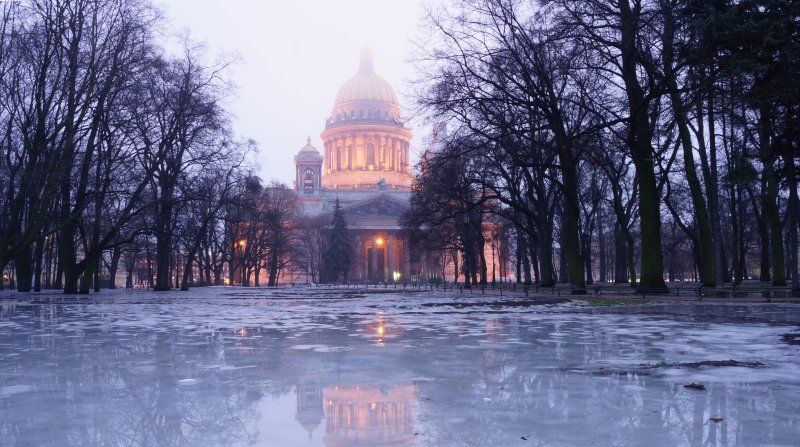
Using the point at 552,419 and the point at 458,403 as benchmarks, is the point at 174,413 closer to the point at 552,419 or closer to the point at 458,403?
the point at 458,403

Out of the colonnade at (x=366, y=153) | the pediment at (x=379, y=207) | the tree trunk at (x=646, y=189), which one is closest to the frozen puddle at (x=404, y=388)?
the tree trunk at (x=646, y=189)

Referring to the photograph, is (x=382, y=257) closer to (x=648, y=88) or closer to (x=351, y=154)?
(x=351, y=154)

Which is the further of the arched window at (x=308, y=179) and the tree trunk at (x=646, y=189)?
the arched window at (x=308, y=179)

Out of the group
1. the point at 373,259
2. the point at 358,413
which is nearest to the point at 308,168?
the point at 373,259

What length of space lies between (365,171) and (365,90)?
2131cm

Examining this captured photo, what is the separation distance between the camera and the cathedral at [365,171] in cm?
11125

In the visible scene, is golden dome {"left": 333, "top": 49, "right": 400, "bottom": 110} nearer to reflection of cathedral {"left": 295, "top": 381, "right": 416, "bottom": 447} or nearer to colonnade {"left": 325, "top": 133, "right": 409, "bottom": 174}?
colonnade {"left": 325, "top": 133, "right": 409, "bottom": 174}

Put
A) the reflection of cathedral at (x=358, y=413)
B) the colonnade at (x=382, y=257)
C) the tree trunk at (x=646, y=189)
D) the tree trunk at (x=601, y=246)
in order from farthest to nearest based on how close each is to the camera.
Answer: the colonnade at (x=382, y=257) → the tree trunk at (x=601, y=246) → the tree trunk at (x=646, y=189) → the reflection of cathedral at (x=358, y=413)

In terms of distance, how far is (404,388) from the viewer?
21.9 ft

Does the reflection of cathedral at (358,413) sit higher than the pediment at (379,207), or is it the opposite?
the pediment at (379,207)

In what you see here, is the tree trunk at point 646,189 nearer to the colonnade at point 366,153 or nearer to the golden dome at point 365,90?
the colonnade at point 366,153

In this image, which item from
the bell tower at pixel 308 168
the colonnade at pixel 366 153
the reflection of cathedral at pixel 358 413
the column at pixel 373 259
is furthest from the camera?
the colonnade at pixel 366 153

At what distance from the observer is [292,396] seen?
20.7ft

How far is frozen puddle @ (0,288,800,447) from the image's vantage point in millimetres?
4965
